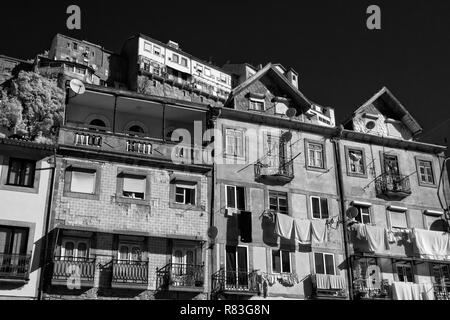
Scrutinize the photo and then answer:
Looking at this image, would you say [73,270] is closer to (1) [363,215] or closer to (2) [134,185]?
(2) [134,185]

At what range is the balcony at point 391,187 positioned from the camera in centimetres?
3794

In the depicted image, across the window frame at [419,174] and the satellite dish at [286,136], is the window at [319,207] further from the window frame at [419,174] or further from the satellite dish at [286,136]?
the window frame at [419,174]

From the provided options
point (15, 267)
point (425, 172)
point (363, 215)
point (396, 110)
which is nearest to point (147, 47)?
point (396, 110)

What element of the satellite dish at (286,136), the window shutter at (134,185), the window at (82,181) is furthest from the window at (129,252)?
the satellite dish at (286,136)

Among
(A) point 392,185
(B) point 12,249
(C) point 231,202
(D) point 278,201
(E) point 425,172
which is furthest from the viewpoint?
(E) point 425,172

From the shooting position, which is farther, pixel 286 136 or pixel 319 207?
pixel 286 136

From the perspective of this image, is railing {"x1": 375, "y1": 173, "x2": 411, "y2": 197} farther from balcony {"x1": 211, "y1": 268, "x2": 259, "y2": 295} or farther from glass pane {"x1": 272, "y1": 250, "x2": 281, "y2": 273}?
balcony {"x1": 211, "y1": 268, "x2": 259, "y2": 295}

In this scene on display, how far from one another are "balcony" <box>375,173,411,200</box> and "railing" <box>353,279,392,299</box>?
19.8 ft

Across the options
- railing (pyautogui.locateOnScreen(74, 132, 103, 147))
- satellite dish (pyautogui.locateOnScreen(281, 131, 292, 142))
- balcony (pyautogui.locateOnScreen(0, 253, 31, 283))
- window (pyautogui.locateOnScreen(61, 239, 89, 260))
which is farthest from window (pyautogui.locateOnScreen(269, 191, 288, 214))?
balcony (pyautogui.locateOnScreen(0, 253, 31, 283))

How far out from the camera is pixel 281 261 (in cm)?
3350

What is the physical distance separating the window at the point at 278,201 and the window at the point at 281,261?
2681 millimetres

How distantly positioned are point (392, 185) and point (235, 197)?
1143 cm

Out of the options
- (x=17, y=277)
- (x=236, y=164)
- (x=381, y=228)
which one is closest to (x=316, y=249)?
(x=381, y=228)
